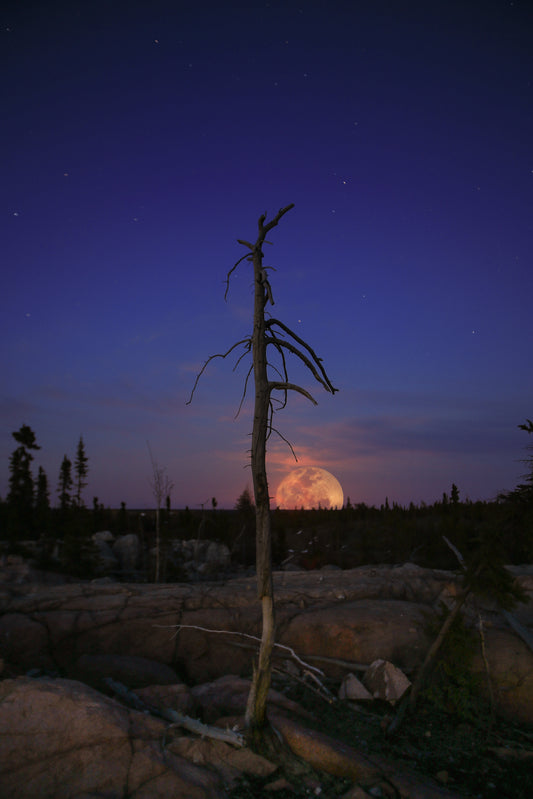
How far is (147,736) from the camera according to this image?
6.59 meters

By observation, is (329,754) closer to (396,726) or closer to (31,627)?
(396,726)

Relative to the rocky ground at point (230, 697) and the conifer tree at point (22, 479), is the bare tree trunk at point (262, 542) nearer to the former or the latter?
the rocky ground at point (230, 697)

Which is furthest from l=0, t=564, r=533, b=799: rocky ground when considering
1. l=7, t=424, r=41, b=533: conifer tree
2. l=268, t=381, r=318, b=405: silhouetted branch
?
l=7, t=424, r=41, b=533: conifer tree

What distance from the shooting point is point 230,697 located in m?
9.02

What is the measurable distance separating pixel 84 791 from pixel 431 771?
5632 mm

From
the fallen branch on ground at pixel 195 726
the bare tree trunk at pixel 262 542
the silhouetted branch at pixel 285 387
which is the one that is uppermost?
the silhouetted branch at pixel 285 387

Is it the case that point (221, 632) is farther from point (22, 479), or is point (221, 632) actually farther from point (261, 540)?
point (22, 479)

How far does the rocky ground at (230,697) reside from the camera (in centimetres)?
615

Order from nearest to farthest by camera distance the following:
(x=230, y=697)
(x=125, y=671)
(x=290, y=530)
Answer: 1. (x=230, y=697)
2. (x=125, y=671)
3. (x=290, y=530)

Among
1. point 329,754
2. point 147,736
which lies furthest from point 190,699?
point 329,754

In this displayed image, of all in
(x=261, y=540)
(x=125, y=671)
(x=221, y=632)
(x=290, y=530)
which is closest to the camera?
(x=261, y=540)

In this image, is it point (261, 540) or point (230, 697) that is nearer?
point (261, 540)

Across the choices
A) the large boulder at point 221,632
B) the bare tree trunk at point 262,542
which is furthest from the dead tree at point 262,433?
the large boulder at point 221,632

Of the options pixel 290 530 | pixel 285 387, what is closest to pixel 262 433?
pixel 285 387
